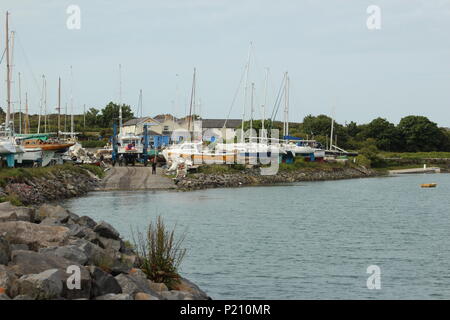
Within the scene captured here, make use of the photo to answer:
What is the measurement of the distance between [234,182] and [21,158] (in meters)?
22.9

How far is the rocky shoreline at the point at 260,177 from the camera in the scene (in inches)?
2714

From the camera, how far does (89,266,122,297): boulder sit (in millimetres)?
16172

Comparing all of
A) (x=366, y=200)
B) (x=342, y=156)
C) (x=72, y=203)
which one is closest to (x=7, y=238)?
(x=72, y=203)

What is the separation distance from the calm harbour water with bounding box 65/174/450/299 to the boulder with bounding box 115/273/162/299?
17.0 ft

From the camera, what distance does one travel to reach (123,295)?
1543cm

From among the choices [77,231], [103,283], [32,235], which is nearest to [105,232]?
[77,231]

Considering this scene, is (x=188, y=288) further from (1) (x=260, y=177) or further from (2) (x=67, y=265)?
(1) (x=260, y=177)

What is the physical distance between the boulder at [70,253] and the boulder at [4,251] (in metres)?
1.07

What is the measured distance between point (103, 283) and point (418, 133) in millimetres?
131826

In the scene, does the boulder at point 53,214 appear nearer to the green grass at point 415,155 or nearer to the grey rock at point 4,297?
the grey rock at point 4,297

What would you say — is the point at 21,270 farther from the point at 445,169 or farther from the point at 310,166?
the point at 445,169

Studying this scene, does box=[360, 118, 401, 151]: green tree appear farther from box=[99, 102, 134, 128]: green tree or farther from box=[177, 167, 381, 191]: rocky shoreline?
box=[99, 102, 134, 128]: green tree

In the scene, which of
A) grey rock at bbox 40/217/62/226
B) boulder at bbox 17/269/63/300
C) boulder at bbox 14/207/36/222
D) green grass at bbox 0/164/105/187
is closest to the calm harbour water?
green grass at bbox 0/164/105/187

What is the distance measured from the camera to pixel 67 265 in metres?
16.9
